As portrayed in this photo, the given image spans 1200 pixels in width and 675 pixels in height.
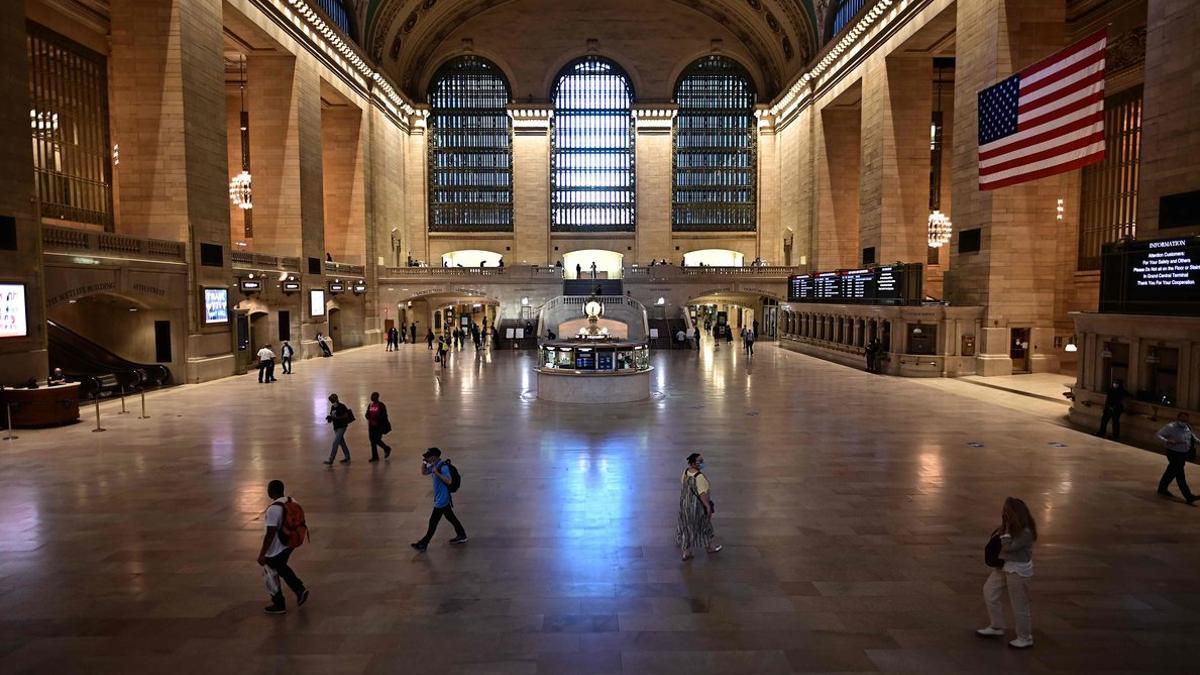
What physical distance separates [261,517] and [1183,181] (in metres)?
18.2

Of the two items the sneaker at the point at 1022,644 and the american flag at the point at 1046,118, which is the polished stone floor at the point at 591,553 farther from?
the american flag at the point at 1046,118

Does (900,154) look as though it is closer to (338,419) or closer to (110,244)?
(338,419)

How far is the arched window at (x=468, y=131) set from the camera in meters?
49.0

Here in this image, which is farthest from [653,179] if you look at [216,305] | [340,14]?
[216,305]

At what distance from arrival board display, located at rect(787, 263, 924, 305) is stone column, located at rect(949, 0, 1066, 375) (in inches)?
76.2

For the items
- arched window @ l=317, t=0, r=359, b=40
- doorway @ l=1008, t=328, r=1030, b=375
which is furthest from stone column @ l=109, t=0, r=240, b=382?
doorway @ l=1008, t=328, r=1030, b=375

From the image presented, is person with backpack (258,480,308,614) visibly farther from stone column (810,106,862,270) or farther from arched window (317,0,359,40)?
stone column (810,106,862,270)

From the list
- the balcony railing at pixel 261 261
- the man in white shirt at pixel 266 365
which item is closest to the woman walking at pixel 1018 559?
the man in white shirt at pixel 266 365

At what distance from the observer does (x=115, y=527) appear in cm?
815

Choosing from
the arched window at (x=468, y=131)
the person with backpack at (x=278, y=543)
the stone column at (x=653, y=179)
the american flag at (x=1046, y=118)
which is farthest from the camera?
the arched window at (x=468, y=131)

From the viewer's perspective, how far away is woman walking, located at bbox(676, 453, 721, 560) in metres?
6.99

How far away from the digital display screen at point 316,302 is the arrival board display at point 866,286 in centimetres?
2291

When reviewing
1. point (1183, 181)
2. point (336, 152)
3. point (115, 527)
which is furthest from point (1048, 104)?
point (336, 152)

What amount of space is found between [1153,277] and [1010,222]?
363 inches
